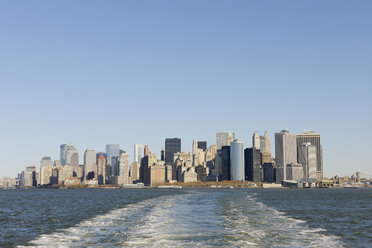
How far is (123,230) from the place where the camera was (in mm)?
42469

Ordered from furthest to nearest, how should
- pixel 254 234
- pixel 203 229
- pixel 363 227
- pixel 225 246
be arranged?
pixel 363 227
pixel 203 229
pixel 254 234
pixel 225 246

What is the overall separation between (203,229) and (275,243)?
A: 9377 millimetres

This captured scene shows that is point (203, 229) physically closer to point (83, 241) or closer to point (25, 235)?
point (83, 241)

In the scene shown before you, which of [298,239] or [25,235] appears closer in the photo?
[298,239]

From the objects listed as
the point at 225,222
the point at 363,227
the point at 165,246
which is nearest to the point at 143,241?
the point at 165,246

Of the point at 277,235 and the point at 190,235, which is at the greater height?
the point at 190,235

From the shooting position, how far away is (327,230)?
4309 cm

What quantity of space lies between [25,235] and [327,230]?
97.0 feet

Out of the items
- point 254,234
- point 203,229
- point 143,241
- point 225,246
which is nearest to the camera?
point 225,246

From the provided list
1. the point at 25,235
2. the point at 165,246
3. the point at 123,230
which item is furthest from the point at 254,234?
the point at 25,235

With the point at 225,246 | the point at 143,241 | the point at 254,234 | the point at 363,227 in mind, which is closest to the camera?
the point at 225,246

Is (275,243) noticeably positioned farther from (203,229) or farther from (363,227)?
(363,227)

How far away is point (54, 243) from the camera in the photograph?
3503 centimetres

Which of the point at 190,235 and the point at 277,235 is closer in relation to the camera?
the point at 190,235
